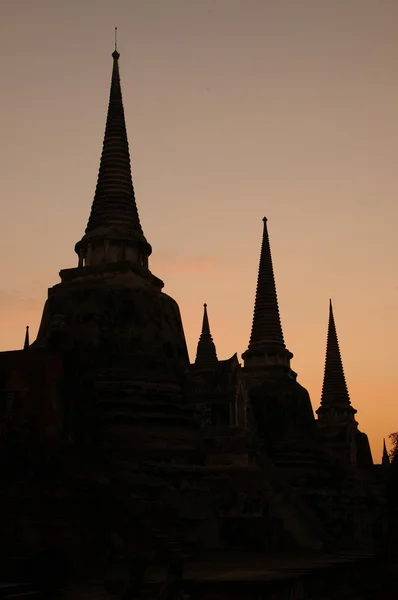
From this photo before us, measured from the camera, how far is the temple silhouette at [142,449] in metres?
25.5

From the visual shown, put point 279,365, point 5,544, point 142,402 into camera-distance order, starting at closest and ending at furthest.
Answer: point 5,544, point 142,402, point 279,365

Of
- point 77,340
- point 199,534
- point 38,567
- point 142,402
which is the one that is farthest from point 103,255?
point 38,567

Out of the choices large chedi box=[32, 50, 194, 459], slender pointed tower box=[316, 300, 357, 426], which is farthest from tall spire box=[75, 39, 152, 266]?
slender pointed tower box=[316, 300, 357, 426]

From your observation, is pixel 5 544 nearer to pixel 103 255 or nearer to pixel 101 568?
pixel 101 568

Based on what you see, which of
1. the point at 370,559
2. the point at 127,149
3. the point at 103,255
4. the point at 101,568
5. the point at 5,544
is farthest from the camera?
the point at 127,149

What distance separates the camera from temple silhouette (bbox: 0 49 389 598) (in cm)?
2547

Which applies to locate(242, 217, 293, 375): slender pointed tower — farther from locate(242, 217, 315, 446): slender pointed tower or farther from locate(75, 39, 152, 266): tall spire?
locate(75, 39, 152, 266): tall spire

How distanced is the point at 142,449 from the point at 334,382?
2818cm

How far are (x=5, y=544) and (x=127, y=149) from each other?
2500cm

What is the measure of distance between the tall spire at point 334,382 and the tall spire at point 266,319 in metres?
10.1

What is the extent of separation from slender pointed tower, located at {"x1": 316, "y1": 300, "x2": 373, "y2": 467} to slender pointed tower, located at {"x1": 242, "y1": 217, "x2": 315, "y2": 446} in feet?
25.0

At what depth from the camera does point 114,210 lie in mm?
42906

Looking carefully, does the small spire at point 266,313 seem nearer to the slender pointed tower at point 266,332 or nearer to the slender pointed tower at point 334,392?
the slender pointed tower at point 266,332

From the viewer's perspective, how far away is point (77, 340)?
127 feet
